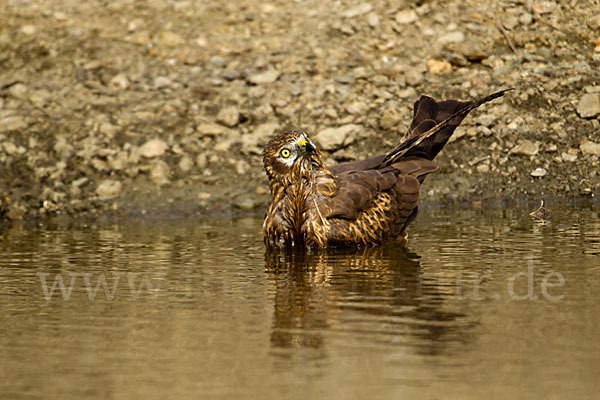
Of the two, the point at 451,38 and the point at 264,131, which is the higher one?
the point at 451,38

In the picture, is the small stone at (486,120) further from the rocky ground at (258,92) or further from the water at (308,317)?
the water at (308,317)

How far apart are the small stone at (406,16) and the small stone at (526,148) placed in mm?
2839

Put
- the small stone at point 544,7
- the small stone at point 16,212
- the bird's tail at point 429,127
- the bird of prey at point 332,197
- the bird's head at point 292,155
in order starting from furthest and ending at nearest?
the small stone at point 544,7, the small stone at point 16,212, the bird's tail at point 429,127, the bird's head at point 292,155, the bird of prey at point 332,197

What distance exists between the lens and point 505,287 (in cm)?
670

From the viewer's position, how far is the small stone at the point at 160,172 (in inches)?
461

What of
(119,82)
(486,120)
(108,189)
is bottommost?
(108,189)

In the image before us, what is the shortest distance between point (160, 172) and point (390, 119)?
2931 millimetres

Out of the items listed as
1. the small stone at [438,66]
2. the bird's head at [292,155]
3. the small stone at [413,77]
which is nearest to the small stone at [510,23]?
the small stone at [438,66]

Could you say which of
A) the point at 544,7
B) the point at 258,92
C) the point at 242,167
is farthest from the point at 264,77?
the point at 544,7

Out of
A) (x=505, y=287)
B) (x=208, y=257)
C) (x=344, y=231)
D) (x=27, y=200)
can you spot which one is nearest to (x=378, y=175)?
(x=344, y=231)

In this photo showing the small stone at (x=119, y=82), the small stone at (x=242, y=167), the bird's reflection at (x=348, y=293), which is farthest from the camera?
the small stone at (x=119, y=82)

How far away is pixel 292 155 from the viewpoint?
888 cm

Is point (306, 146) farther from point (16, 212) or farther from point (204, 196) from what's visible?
point (16, 212)

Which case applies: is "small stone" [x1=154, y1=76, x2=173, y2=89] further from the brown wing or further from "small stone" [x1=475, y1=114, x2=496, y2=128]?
the brown wing
